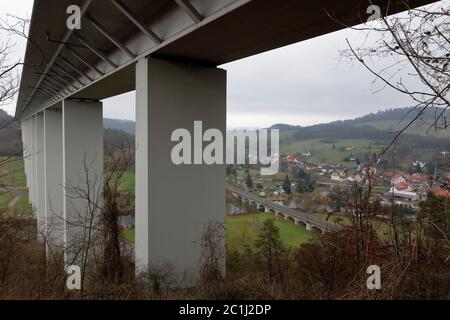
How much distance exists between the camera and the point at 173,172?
665cm

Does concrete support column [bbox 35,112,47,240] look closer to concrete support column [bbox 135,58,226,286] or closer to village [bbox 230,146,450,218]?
→ village [bbox 230,146,450,218]

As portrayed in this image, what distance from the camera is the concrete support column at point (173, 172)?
6.36 m

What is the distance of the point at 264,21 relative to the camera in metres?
4.50

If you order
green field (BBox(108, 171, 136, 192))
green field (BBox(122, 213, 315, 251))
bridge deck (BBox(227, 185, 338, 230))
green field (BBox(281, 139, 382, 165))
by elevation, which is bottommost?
green field (BBox(122, 213, 315, 251))

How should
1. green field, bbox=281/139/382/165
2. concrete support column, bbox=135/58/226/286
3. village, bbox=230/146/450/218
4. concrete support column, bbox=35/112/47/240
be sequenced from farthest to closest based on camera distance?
concrete support column, bbox=35/112/47/240 → green field, bbox=281/139/382/165 → concrete support column, bbox=135/58/226/286 → village, bbox=230/146/450/218

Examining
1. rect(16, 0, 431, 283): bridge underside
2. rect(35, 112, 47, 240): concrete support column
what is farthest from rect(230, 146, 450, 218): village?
rect(35, 112, 47, 240): concrete support column

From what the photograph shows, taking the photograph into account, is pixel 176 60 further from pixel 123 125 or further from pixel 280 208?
pixel 280 208

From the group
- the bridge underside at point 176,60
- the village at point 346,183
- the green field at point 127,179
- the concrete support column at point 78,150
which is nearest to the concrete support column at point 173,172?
the bridge underside at point 176,60

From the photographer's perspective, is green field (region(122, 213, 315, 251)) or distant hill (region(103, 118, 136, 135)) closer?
distant hill (region(103, 118, 136, 135))

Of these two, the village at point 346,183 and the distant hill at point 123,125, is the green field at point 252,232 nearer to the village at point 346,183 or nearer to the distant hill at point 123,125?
the village at point 346,183

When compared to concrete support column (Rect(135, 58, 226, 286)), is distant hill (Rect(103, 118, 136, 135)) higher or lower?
higher

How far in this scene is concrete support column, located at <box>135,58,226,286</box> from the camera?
6.36 m

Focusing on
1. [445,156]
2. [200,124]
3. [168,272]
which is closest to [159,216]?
[168,272]

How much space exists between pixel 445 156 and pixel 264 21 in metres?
2.71
